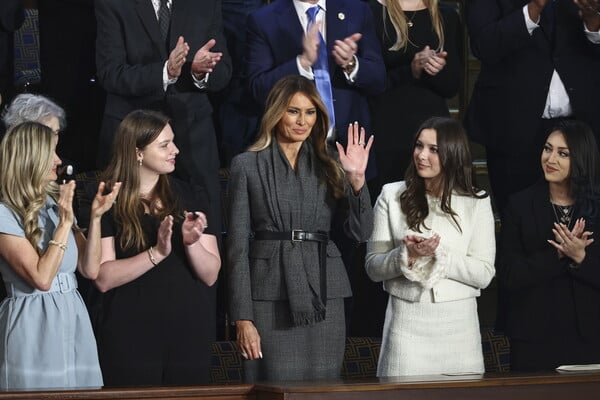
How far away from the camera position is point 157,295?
420 cm

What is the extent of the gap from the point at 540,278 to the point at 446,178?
56 centimetres

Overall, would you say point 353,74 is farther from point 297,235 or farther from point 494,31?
point 297,235

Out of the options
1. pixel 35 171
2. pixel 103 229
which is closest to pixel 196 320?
pixel 103 229

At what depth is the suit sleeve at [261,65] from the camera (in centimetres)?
491

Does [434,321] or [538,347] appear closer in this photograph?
[434,321]

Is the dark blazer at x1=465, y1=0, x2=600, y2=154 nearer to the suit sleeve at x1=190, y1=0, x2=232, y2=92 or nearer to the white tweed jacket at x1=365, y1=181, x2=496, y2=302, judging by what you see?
the white tweed jacket at x1=365, y1=181, x2=496, y2=302

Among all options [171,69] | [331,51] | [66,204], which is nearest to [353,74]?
[331,51]

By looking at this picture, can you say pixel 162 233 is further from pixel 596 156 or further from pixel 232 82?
pixel 596 156

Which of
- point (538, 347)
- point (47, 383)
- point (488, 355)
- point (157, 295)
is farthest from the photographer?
point (488, 355)

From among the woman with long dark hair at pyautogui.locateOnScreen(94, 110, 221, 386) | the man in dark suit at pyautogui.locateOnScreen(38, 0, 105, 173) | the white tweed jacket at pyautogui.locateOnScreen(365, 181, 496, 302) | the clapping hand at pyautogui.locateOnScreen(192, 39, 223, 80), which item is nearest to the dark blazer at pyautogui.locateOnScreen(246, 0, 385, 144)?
the clapping hand at pyautogui.locateOnScreen(192, 39, 223, 80)

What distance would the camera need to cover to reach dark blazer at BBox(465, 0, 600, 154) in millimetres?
5188

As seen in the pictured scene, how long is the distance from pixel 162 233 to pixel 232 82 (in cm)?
138

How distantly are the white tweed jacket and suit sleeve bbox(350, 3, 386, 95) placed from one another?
56cm

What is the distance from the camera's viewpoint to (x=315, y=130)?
4.38 m
